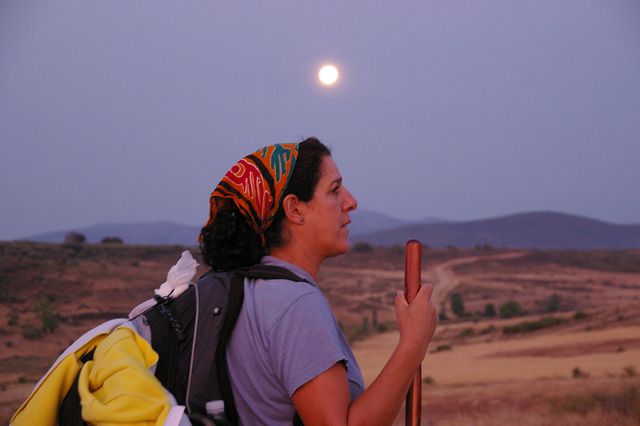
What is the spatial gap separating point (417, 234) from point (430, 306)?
349 ft

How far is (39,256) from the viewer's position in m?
23.2

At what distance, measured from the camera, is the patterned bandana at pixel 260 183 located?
1.87m

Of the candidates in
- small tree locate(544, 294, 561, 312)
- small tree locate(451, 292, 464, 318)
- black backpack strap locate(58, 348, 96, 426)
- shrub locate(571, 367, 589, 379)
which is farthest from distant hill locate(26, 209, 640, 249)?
black backpack strap locate(58, 348, 96, 426)

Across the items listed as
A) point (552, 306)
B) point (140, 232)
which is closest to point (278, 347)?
point (552, 306)

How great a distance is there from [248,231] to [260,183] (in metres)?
0.21

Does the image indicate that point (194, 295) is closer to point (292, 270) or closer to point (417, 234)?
point (292, 270)

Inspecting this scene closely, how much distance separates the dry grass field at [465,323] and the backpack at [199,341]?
15.1ft

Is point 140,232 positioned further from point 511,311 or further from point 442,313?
point 511,311

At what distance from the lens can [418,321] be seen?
5.41ft

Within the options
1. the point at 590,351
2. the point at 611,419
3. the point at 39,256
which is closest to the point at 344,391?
the point at 611,419

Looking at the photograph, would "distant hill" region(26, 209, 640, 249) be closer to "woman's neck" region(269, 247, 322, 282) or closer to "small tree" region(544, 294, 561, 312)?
"small tree" region(544, 294, 561, 312)

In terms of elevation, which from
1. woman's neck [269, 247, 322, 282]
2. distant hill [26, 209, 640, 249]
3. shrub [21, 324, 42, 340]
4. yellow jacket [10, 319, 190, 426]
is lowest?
distant hill [26, 209, 640, 249]

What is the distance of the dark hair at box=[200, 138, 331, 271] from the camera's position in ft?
6.35

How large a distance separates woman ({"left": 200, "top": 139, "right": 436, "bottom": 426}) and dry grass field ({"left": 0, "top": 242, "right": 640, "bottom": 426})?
4.40 meters
